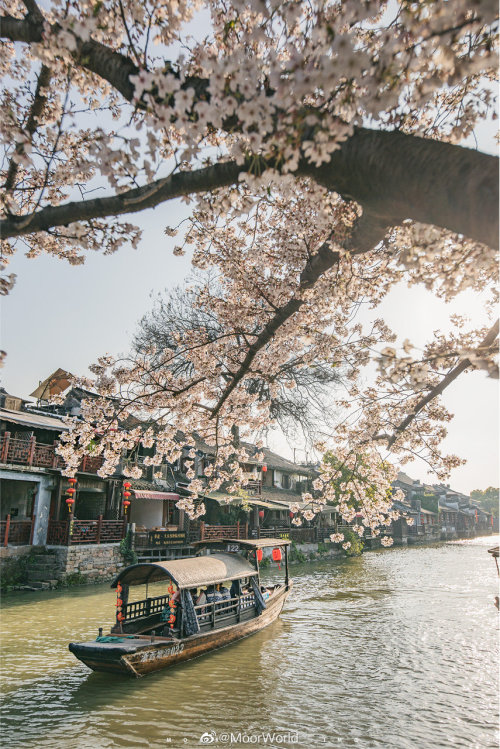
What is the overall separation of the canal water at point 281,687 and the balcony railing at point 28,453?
5.95 m

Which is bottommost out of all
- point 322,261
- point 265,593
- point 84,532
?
point 265,593

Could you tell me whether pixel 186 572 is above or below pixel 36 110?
below

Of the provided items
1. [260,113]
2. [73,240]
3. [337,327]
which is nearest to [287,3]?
[260,113]

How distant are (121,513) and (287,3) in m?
26.4

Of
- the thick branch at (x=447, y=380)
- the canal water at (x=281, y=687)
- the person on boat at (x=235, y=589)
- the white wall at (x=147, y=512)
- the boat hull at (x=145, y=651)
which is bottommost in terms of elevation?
the canal water at (x=281, y=687)

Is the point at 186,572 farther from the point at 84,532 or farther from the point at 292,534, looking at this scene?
the point at 292,534

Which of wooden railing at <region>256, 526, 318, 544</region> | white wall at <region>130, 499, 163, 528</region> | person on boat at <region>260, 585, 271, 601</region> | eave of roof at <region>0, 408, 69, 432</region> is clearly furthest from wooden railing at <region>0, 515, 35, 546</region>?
wooden railing at <region>256, 526, 318, 544</region>

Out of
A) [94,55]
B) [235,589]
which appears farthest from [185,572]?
[94,55]

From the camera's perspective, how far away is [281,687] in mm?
8922

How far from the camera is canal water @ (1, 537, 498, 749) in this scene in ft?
23.1

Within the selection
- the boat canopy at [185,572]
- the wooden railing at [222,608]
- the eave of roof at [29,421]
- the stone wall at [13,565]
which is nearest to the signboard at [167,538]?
the stone wall at [13,565]

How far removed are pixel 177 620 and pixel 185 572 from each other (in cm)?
100

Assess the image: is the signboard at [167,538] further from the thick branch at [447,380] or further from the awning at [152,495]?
the thick branch at [447,380]

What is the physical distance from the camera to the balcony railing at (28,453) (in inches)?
746
